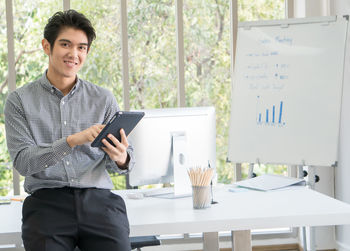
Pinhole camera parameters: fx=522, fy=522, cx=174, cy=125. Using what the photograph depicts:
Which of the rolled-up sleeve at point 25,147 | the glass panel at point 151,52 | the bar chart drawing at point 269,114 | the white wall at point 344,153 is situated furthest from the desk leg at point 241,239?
the glass panel at point 151,52

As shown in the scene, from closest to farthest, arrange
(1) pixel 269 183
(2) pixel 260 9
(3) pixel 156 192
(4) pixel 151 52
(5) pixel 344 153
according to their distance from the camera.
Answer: (3) pixel 156 192 → (1) pixel 269 183 → (5) pixel 344 153 → (4) pixel 151 52 → (2) pixel 260 9

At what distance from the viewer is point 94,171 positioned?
2094mm

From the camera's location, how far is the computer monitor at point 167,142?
92.5 inches

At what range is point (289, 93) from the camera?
3225 millimetres

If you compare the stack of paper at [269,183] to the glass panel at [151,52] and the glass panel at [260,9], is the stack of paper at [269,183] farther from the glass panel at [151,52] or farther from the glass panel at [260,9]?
the glass panel at [260,9]

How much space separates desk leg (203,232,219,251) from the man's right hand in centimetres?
79

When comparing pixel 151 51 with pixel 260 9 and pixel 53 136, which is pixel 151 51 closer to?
pixel 260 9

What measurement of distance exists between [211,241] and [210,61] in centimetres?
199

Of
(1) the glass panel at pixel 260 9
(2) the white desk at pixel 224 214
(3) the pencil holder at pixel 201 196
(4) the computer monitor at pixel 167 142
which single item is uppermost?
(1) the glass panel at pixel 260 9

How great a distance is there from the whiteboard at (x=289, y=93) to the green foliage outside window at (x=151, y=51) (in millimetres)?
701

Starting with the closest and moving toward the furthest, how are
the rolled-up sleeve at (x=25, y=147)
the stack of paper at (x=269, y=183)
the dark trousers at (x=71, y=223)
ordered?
the dark trousers at (x=71, y=223), the rolled-up sleeve at (x=25, y=147), the stack of paper at (x=269, y=183)

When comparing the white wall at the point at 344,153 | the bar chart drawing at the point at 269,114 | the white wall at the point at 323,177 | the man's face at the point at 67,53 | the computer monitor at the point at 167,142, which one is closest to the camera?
the man's face at the point at 67,53

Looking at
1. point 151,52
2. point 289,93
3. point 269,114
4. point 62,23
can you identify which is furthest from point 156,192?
point 151,52

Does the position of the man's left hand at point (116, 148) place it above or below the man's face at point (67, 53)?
below
